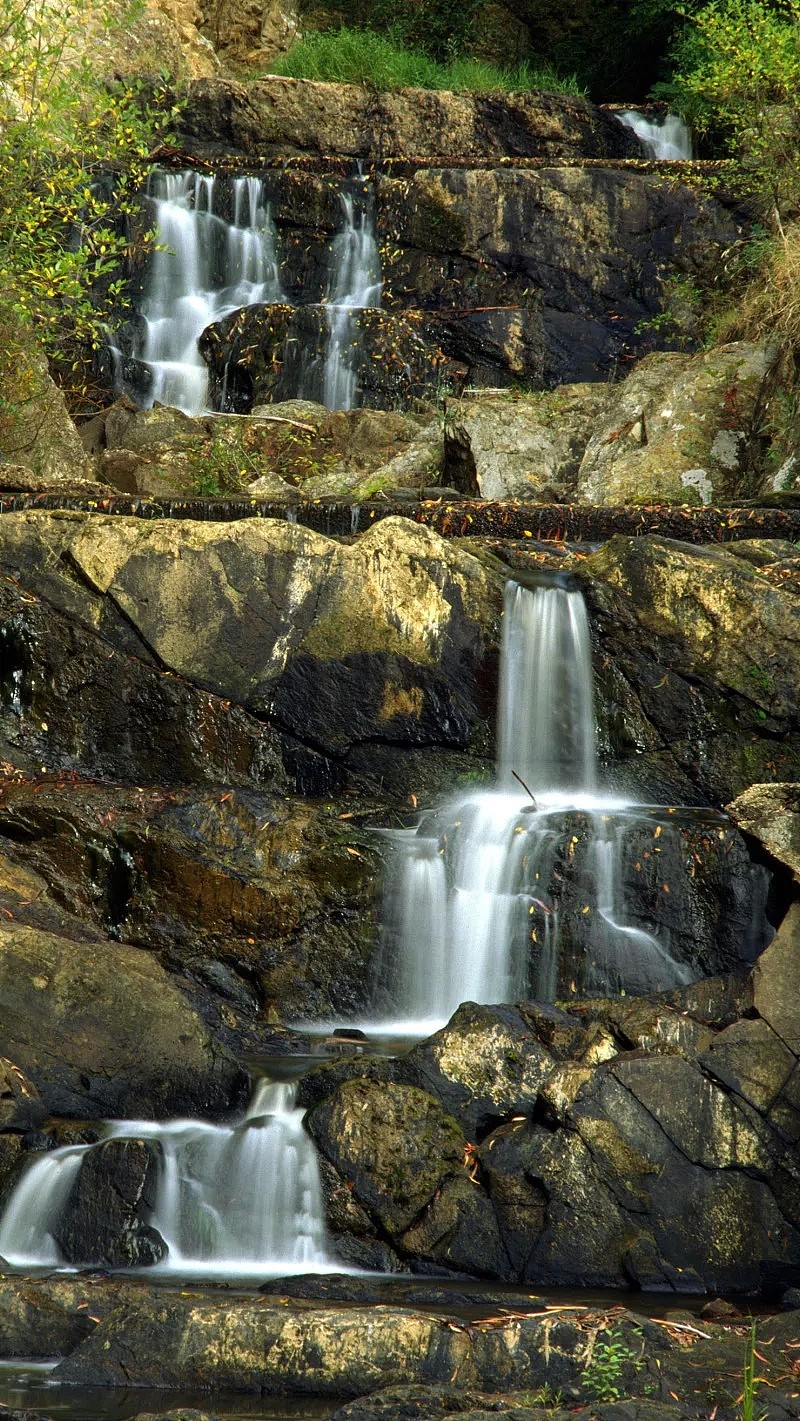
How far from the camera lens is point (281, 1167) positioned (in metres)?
6.61

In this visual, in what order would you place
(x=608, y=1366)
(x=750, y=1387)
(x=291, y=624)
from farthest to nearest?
(x=291, y=624) < (x=608, y=1366) < (x=750, y=1387)

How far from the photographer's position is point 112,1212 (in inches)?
248

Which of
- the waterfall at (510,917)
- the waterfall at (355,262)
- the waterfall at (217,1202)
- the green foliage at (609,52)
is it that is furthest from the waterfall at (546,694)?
the green foliage at (609,52)

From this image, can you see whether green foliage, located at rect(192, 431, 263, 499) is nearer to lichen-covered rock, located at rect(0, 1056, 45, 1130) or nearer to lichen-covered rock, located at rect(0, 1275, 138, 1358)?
lichen-covered rock, located at rect(0, 1056, 45, 1130)

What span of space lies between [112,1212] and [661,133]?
62.1ft

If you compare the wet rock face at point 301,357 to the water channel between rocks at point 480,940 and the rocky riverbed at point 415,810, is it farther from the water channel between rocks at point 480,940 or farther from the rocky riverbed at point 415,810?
the water channel between rocks at point 480,940

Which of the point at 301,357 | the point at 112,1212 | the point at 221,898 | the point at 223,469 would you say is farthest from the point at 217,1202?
the point at 301,357

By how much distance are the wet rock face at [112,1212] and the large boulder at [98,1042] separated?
0.68 m

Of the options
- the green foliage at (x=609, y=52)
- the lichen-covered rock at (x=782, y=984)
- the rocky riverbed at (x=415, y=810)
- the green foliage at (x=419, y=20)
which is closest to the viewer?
the rocky riverbed at (x=415, y=810)

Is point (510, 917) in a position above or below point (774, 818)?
below

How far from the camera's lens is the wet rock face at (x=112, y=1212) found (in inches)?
246

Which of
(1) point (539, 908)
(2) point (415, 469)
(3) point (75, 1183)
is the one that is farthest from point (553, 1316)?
(2) point (415, 469)

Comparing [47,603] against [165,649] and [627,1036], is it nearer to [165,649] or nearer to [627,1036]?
[165,649]

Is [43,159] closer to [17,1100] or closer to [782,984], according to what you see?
[17,1100]
